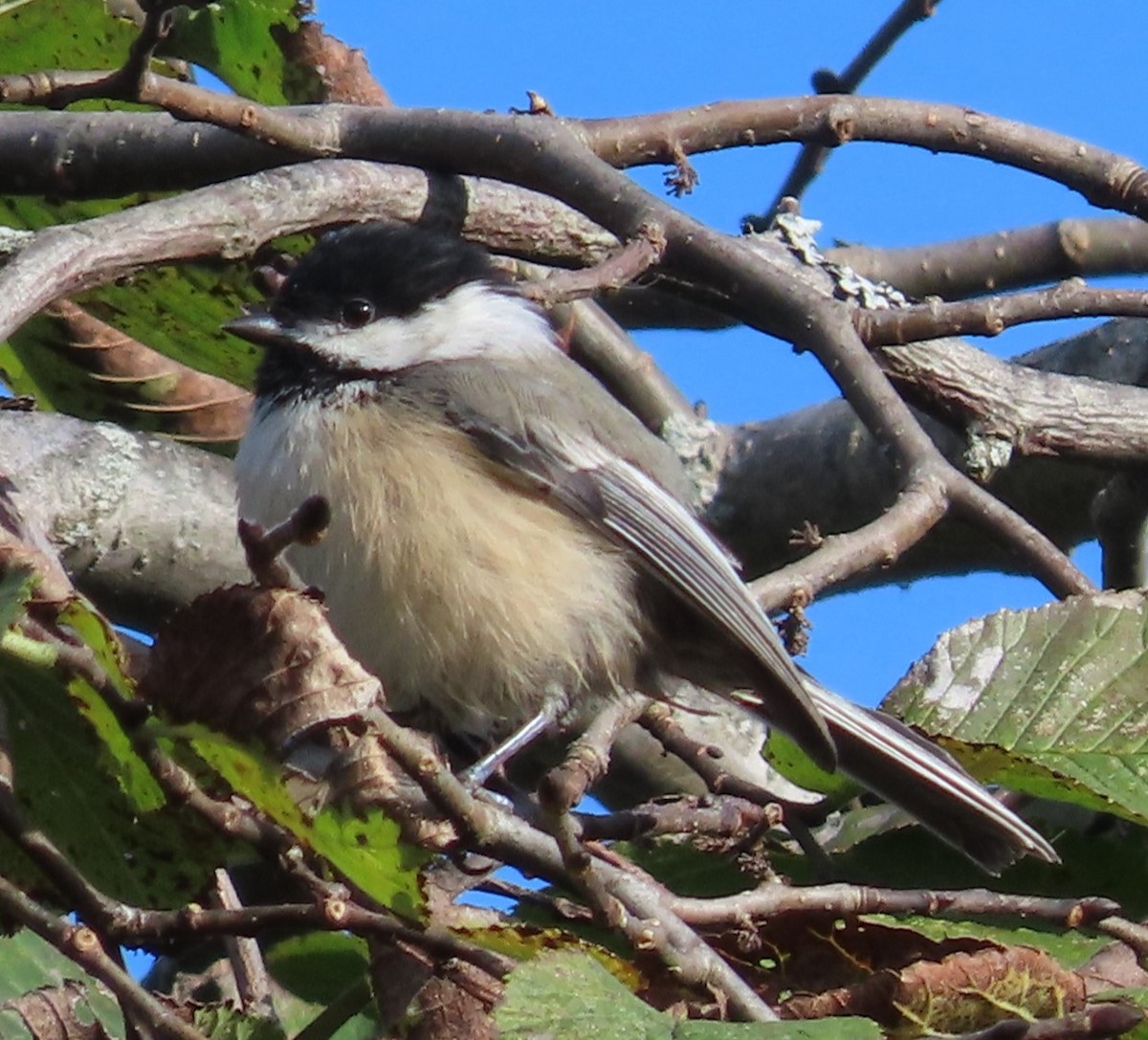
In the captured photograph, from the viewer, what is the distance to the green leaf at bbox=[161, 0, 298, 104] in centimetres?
225

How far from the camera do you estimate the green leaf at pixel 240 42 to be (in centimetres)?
225

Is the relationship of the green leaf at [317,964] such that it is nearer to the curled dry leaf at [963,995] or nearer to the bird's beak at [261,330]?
the curled dry leaf at [963,995]

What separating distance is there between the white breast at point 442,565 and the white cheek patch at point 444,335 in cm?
10

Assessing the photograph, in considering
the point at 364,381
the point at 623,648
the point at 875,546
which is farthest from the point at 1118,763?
the point at 364,381

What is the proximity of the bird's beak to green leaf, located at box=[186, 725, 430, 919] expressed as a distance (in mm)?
1118

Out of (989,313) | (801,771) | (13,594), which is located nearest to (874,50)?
(989,313)

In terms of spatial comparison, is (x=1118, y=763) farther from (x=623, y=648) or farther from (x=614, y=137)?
(x=614, y=137)

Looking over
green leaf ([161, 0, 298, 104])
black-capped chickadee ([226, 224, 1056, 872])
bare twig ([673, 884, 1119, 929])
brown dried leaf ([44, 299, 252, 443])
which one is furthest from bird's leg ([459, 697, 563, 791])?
green leaf ([161, 0, 298, 104])

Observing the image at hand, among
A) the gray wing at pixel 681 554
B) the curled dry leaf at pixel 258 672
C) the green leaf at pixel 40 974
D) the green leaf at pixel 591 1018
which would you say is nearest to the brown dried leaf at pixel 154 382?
the gray wing at pixel 681 554

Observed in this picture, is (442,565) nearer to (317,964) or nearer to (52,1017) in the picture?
(317,964)

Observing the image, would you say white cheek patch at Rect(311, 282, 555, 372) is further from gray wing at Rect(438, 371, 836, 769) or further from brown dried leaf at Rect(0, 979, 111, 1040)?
brown dried leaf at Rect(0, 979, 111, 1040)

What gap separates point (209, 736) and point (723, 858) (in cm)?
69

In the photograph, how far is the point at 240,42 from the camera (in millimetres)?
2299

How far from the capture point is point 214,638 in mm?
1106
